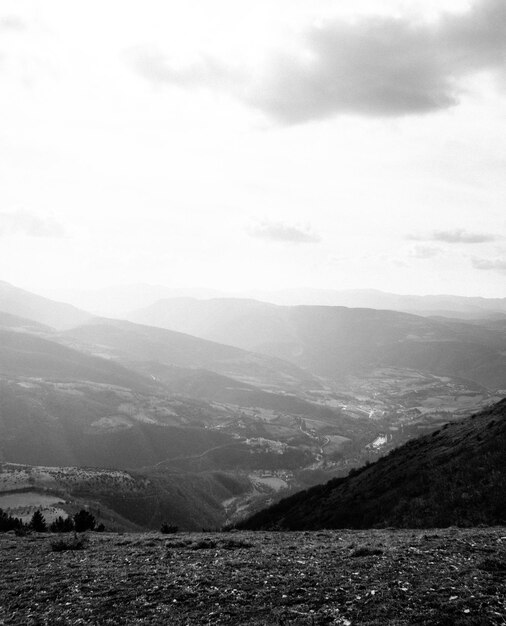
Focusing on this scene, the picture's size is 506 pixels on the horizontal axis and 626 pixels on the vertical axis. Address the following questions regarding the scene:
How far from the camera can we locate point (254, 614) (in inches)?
719

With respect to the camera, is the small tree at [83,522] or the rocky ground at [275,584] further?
the small tree at [83,522]

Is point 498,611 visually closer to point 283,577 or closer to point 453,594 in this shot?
point 453,594

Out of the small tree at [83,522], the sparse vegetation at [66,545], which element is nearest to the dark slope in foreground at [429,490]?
the small tree at [83,522]

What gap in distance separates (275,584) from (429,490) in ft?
115

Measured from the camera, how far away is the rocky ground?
687 inches

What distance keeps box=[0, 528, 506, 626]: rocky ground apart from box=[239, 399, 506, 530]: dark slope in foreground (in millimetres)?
11775

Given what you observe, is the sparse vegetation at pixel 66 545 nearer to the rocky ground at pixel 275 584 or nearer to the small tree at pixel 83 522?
the rocky ground at pixel 275 584

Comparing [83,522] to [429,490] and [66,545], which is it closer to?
[66,545]

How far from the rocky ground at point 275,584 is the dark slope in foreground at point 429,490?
11.8m

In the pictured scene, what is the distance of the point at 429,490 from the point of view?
50.2 m

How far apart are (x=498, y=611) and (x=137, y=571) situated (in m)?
19.9

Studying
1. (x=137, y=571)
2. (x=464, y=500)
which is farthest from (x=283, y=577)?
(x=464, y=500)

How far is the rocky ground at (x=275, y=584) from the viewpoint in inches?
687

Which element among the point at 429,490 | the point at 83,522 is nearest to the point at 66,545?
the point at 83,522
